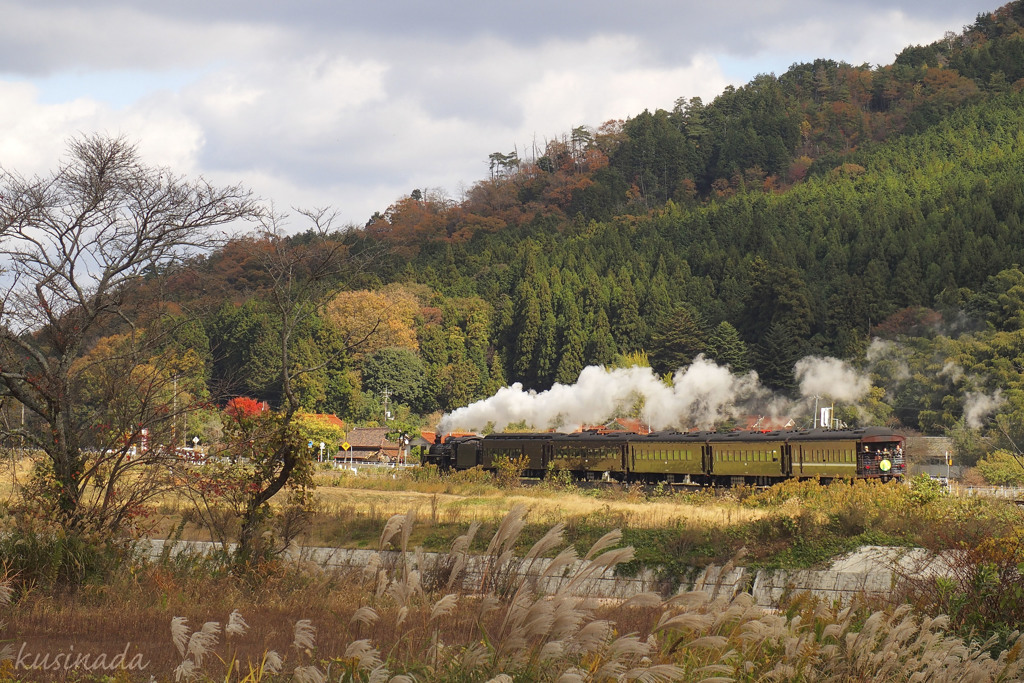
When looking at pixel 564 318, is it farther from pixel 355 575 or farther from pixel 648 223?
pixel 355 575

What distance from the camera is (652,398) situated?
7981cm

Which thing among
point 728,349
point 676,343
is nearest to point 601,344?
point 676,343

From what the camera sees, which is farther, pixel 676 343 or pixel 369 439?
pixel 676 343

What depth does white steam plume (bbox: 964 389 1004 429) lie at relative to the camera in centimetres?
6269

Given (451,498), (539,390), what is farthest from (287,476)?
(539,390)

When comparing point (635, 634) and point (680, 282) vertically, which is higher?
point (680, 282)

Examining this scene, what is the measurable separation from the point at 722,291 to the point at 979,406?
36.8 meters

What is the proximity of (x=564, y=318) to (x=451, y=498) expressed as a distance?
6091 cm

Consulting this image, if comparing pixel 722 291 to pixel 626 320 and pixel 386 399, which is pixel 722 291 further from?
pixel 386 399

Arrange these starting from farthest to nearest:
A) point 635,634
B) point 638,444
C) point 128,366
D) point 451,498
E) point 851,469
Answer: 1. point 638,444
2. point 851,469
3. point 451,498
4. point 128,366
5. point 635,634

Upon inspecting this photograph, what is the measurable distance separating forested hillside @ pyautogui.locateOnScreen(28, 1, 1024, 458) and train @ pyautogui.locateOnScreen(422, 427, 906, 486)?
30.0 feet

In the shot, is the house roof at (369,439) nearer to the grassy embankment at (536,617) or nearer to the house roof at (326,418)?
the house roof at (326,418)

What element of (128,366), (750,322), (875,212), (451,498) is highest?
(875,212)

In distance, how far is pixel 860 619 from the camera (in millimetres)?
10203
